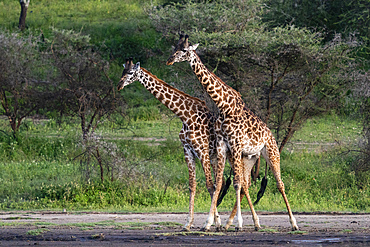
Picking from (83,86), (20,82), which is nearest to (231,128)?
(83,86)

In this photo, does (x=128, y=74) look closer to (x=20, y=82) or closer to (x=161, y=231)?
(x=161, y=231)

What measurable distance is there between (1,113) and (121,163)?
658cm

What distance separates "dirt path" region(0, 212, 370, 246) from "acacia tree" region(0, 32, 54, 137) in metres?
6.15

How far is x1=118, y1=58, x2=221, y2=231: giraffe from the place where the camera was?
8047 millimetres

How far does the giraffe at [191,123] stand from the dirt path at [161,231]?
2.32 ft

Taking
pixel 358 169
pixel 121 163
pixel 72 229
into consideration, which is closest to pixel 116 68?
pixel 121 163

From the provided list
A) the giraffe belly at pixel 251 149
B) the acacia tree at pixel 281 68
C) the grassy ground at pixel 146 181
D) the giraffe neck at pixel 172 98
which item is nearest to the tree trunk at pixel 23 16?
the grassy ground at pixel 146 181

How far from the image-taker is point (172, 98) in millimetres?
8297

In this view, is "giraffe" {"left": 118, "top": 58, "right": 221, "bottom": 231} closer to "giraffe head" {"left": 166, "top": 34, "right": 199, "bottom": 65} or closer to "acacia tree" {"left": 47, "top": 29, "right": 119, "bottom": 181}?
"giraffe head" {"left": 166, "top": 34, "right": 199, "bottom": 65}

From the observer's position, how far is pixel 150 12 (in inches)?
600

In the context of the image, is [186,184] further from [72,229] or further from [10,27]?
[10,27]

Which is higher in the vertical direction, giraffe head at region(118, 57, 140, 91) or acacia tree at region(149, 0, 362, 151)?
acacia tree at region(149, 0, 362, 151)

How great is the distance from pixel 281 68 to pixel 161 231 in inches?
257

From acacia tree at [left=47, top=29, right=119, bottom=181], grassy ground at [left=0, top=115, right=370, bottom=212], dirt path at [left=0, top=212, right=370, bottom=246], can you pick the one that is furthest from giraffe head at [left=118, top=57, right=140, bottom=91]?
acacia tree at [left=47, top=29, right=119, bottom=181]
